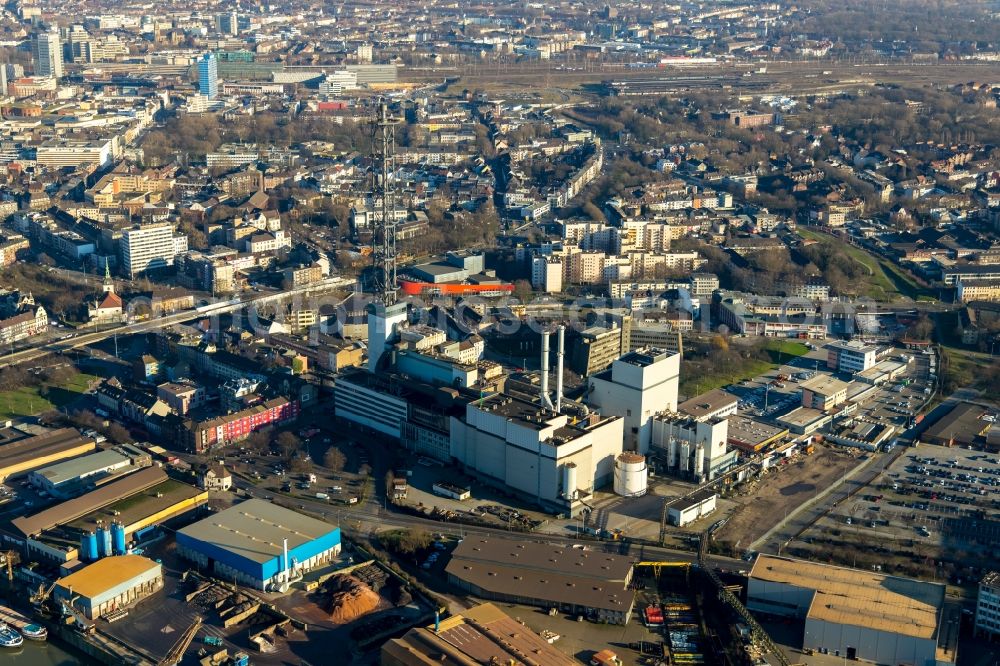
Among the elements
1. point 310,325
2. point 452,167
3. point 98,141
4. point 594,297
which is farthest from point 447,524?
point 98,141

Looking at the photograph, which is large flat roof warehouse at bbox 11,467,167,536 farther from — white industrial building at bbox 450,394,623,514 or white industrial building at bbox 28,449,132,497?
white industrial building at bbox 450,394,623,514

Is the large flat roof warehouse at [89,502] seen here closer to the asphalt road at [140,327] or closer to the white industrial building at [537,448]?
the white industrial building at [537,448]

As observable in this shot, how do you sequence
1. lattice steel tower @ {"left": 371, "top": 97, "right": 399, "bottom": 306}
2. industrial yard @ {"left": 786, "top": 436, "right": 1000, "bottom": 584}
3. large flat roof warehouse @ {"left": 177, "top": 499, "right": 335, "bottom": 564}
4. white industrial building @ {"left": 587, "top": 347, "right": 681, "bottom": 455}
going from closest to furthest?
large flat roof warehouse @ {"left": 177, "top": 499, "right": 335, "bottom": 564} → industrial yard @ {"left": 786, "top": 436, "right": 1000, "bottom": 584} → white industrial building @ {"left": 587, "top": 347, "right": 681, "bottom": 455} → lattice steel tower @ {"left": 371, "top": 97, "right": 399, "bottom": 306}

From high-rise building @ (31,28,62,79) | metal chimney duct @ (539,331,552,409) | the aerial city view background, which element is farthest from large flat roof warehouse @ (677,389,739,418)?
high-rise building @ (31,28,62,79)

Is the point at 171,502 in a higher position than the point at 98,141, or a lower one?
lower

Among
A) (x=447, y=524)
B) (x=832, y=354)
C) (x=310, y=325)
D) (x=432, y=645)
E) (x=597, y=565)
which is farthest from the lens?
(x=310, y=325)

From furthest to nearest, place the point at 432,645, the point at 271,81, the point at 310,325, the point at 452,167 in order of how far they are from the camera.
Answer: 1. the point at 271,81
2. the point at 452,167
3. the point at 310,325
4. the point at 432,645

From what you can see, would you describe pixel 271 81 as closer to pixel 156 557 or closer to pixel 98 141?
pixel 98 141
